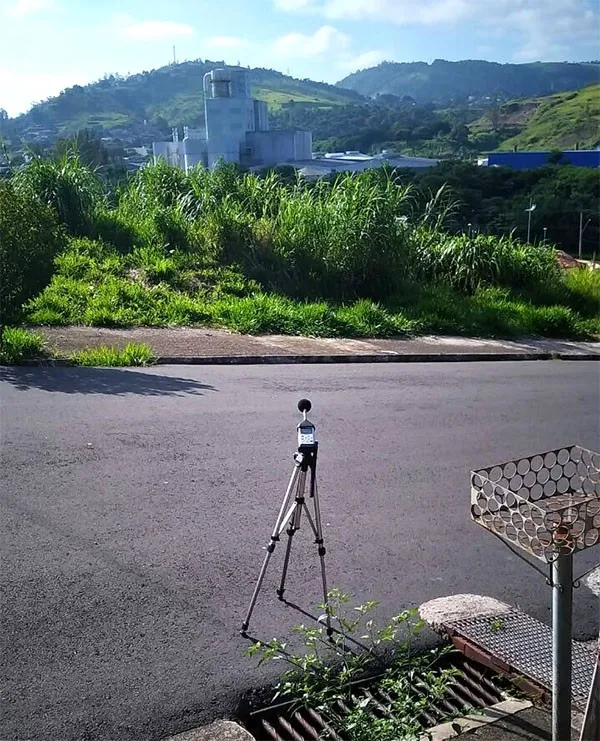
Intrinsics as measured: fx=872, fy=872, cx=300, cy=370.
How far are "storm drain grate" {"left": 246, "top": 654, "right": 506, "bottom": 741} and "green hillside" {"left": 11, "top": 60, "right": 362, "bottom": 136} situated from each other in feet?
92.3

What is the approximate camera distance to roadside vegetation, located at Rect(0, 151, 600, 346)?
41.5ft

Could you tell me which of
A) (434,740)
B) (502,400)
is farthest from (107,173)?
(434,740)

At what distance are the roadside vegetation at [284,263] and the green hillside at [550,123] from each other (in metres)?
67.5

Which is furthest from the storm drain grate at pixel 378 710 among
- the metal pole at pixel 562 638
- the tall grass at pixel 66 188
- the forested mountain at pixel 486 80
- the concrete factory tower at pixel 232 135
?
the forested mountain at pixel 486 80

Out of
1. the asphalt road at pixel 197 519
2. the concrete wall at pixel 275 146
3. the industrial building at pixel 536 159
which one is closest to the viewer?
the asphalt road at pixel 197 519

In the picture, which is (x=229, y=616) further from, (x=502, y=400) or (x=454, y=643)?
(x=502, y=400)

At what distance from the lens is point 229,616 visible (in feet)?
14.8

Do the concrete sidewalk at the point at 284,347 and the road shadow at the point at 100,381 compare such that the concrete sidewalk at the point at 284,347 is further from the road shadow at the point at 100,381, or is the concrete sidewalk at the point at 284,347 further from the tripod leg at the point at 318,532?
the tripod leg at the point at 318,532

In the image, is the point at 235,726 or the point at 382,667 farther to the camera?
the point at 382,667

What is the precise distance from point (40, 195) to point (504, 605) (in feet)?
40.9

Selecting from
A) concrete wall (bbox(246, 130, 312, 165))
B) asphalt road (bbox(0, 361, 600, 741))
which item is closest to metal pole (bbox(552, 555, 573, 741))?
asphalt road (bbox(0, 361, 600, 741))

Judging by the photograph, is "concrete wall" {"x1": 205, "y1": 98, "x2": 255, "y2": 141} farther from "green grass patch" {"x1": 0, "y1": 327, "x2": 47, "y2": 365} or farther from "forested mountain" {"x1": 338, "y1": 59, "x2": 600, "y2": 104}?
"forested mountain" {"x1": 338, "y1": 59, "x2": 600, "y2": 104}

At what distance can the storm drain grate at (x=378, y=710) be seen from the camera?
3672mm

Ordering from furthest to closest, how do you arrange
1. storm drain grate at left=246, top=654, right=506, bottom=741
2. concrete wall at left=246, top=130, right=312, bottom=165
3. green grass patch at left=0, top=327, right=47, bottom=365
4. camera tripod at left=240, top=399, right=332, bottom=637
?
1. concrete wall at left=246, top=130, right=312, bottom=165
2. green grass patch at left=0, top=327, right=47, bottom=365
3. camera tripod at left=240, top=399, right=332, bottom=637
4. storm drain grate at left=246, top=654, right=506, bottom=741
